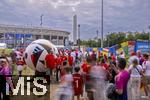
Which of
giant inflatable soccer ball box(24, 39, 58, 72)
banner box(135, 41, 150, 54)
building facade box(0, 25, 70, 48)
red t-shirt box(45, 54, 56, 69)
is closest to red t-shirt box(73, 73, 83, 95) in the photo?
red t-shirt box(45, 54, 56, 69)

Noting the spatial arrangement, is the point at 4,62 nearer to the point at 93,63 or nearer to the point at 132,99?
the point at 93,63

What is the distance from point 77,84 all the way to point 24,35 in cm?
5082

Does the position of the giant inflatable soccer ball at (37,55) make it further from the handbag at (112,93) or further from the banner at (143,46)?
the banner at (143,46)

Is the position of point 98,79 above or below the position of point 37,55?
below

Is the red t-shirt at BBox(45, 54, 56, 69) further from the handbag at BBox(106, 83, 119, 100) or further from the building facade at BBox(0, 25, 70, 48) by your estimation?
the building facade at BBox(0, 25, 70, 48)

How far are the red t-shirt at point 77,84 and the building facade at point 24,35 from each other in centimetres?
4445

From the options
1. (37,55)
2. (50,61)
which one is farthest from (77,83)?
(37,55)

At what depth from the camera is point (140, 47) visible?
93.2ft

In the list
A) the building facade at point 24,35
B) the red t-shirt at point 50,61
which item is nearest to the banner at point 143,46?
the red t-shirt at point 50,61

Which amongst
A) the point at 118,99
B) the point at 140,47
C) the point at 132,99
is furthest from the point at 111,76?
the point at 140,47

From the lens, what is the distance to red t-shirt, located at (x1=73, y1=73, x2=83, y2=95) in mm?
10789

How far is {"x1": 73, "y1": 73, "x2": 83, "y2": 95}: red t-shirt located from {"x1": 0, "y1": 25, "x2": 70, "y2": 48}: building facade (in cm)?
4445

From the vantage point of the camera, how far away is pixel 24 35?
60.8 m

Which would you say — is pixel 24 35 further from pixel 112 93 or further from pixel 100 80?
pixel 112 93
